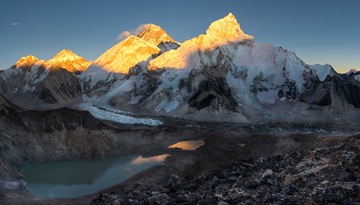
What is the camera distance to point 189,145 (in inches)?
2677

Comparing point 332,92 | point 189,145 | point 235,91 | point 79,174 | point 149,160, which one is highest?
point 235,91

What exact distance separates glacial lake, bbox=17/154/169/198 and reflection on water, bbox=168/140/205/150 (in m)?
5.56

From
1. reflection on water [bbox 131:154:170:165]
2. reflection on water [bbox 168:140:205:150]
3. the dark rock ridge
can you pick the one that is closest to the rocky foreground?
reflection on water [bbox 131:154:170:165]

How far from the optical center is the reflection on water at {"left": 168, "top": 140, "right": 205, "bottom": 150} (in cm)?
6656

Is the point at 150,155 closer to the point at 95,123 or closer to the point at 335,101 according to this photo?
the point at 95,123

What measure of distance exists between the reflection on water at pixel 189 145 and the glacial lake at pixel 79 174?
5.56 meters

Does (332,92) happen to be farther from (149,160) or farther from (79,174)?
(79,174)

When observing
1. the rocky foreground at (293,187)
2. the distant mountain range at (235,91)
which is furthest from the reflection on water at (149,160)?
the distant mountain range at (235,91)

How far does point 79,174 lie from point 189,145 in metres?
19.7

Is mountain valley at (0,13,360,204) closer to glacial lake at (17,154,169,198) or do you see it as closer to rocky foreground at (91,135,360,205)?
rocky foreground at (91,135,360,205)

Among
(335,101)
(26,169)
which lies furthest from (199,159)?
(335,101)

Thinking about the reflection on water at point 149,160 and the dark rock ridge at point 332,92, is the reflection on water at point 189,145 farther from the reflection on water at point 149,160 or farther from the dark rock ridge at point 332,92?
the dark rock ridge at point 332,92

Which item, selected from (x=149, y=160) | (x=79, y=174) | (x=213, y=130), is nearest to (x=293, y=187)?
(x=79, y=174)

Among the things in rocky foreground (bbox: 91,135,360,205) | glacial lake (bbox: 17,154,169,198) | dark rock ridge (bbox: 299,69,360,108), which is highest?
dark rock ridge (bbox: 299,69,360,108)
